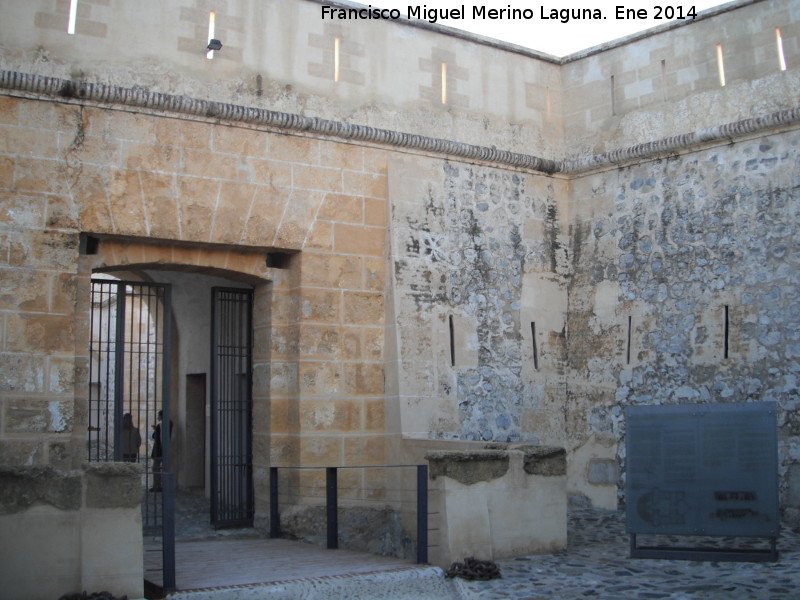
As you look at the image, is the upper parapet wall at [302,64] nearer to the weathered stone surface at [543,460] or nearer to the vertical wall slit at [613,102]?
the vertical wall slit at [613,102]

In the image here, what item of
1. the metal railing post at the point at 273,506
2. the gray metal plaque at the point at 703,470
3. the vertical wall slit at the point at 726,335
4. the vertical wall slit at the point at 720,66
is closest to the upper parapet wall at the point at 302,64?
the vertical wall slit at the point at 720,66

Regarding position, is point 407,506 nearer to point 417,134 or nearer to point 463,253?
point 463,253

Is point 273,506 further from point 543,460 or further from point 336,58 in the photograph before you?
point 336,58

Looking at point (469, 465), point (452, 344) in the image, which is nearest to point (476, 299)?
point (452, 344)

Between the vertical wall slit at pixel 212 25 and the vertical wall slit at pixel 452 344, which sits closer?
the vertical wall slit at pixel 212 25

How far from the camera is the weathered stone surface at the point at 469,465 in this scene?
671 cm

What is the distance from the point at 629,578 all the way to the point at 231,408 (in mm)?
4350

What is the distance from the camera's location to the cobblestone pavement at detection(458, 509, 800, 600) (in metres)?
5.86

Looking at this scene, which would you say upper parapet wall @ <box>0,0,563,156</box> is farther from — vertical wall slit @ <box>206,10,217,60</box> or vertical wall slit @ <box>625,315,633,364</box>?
vertical wall slit @ <box>625,315,633,364</box>

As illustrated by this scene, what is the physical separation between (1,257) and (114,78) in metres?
1.79

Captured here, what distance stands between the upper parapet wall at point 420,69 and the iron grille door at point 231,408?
206 cm

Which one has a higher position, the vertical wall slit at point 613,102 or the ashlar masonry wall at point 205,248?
the vertical wall slit at point 613,102

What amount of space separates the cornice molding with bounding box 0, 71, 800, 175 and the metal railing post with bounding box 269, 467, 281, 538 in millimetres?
3088

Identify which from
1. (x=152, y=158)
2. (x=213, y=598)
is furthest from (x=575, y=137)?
(x=213, y=598)
